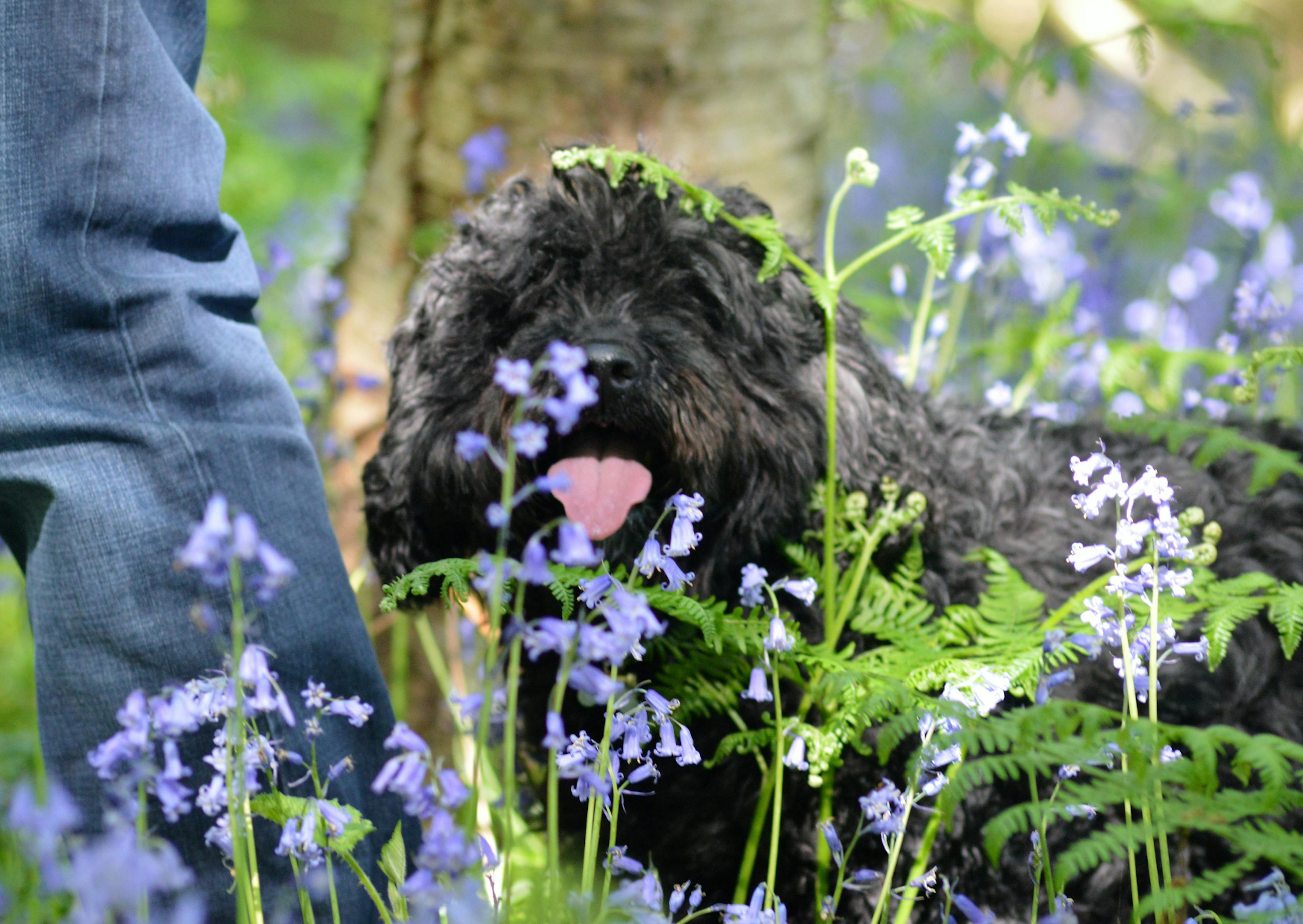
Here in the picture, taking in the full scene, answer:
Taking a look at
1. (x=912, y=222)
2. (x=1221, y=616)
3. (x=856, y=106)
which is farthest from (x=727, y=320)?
(x=856, y=106)

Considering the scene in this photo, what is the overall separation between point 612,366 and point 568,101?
5.74 ft

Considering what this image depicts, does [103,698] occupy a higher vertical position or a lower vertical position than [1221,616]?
lower

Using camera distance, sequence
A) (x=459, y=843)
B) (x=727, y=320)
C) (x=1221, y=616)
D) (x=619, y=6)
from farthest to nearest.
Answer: (x=619, y=6) < (x=727, y=320) < (x=1221, y=616) < (x=459, y=843)

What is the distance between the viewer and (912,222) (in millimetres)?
2295

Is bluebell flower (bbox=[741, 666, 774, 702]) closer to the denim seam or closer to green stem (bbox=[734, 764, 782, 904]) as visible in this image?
green stem (bbox=[734, 764, 782, 904])

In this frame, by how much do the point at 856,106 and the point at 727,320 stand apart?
6415 millimetres

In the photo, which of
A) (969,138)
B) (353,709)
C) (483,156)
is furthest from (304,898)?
(483,156)

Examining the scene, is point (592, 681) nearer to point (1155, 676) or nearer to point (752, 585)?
point (752, 585)

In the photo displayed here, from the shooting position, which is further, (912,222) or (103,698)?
(912,222)

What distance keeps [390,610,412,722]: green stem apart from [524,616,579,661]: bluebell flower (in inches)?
87.2

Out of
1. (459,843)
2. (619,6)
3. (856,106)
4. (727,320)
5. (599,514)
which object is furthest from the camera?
(856,106)

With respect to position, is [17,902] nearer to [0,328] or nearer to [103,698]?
[103,698]

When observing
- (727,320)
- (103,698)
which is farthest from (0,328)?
(727,320)

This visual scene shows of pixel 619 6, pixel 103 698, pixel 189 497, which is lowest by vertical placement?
pixel 103 698
